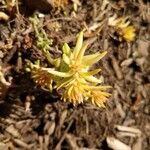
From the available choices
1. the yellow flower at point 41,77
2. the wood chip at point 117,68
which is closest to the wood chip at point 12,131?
the yellow flower at point 41,77

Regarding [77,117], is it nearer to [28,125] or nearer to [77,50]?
[28,125]

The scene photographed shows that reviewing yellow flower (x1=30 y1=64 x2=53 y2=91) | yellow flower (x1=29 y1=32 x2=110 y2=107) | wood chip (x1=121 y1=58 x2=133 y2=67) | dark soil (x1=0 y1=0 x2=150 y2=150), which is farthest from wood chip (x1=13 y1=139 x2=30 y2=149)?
wood chip (x1=121 y1=58 x2=133 y2=67)

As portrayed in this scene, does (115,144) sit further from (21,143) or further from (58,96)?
(21,143)

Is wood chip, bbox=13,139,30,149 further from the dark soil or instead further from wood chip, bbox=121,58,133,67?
wood chip, bbox=121,58,133,67

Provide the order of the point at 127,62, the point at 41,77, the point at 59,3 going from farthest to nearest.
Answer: the point at 127,62 → the point at 59,3 → the point at 41,77

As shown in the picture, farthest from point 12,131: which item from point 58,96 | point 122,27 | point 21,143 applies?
point 122,27

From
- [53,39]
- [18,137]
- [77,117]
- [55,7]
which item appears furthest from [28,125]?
[55,7]

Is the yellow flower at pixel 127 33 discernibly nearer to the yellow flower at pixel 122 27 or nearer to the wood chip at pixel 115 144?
the yellow flower at pixel 122 27
